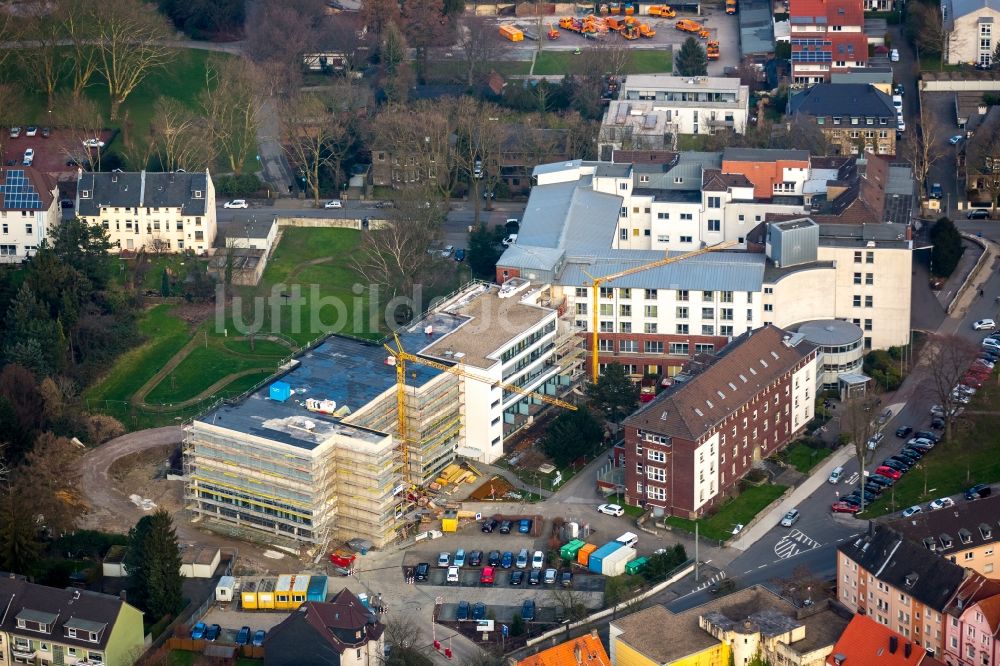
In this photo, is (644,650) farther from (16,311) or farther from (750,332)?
(16,311)

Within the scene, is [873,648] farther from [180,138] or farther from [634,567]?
[180,138]

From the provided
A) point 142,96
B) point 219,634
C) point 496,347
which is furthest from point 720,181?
point 142,96

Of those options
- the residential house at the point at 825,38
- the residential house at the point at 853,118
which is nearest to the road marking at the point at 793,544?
the residential house at the point at 853,118

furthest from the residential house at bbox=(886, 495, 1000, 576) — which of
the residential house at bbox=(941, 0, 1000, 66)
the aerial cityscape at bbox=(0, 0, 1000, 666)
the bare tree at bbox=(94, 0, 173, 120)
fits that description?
the bare tree at bbox=(94, 0, 173, 120)

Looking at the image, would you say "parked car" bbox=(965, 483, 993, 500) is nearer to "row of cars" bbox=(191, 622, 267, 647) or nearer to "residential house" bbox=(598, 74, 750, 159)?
"row of cars" bbox=(191, 622, 267, 647)

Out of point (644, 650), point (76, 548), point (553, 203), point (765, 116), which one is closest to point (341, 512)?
point (76, 548)

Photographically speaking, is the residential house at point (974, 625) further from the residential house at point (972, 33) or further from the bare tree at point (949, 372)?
the residential house at point (972, 33)
